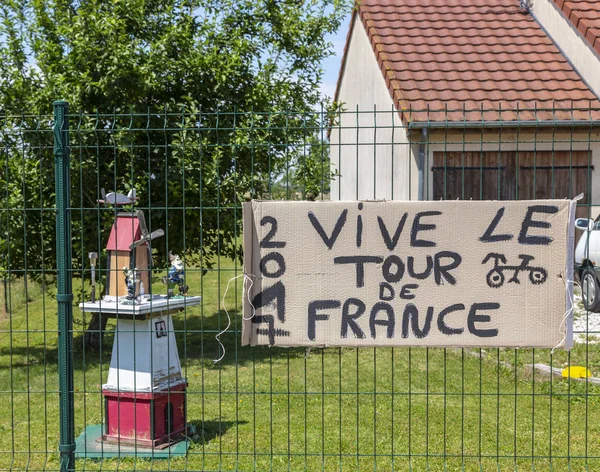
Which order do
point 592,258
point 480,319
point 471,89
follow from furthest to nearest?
point 471,89, point 592,258, point 480,319

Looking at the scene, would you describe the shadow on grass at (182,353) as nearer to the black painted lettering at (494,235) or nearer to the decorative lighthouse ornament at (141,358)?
the decorative lighthouse ornament at (141,358)

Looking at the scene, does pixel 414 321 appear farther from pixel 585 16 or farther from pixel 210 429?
pixel 585 16

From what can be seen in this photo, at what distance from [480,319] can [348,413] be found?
9.60 feet

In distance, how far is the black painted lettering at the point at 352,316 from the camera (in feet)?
15.3

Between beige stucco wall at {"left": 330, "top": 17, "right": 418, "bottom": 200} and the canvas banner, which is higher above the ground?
beige stucco wall at {"left": 330, "top": 17, "right": 418, "bottom": 200}

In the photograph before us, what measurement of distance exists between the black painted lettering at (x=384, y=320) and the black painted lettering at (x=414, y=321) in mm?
64

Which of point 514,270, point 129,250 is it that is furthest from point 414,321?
point 129,250

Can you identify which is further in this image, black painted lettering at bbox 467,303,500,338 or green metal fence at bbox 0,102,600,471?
green metal fence at bbox 0,102,600,471

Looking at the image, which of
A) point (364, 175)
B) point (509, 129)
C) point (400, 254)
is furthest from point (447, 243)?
point (364, 175)

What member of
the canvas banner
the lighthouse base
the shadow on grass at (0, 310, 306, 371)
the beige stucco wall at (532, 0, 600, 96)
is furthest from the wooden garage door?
the canvas banner

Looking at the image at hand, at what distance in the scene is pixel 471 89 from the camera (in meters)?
13.2

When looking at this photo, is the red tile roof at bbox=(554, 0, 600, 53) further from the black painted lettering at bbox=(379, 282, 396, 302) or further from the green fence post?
the green fence post

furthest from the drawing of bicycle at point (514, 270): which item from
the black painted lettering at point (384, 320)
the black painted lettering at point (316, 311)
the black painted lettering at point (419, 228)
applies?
the black painted lettering at point (316, 311)

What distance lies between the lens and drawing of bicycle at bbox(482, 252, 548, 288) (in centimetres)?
464
